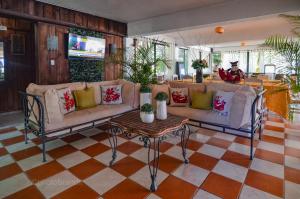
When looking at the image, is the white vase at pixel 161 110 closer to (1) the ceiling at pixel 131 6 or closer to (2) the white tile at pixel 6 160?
(2) the white tile at pixel 6 160

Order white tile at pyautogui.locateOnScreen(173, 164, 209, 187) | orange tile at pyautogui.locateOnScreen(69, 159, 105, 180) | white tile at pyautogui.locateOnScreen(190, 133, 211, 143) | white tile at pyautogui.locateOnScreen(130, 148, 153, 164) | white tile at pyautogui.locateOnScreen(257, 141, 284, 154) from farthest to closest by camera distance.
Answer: white tile at pyautogui.locateOnScreen(190, 133, 211, 143) < white tile at pyautogui.locateOnScreen(257, 141, 284, 154) < white tile at pyautogui.locateOnScreen(130, 148, 153, 164) < orange tile at pyautogui.locateOnScreen(69, 159, 105, 180) < white tile at pyautogui.locateOnScreen(173, 164, 209, 187)

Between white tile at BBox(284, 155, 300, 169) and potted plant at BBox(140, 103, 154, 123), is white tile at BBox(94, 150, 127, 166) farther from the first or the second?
white tile at BBox(284, 155, 300, 169)

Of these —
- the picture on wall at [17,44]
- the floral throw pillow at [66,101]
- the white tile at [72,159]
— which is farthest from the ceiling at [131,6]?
the white tile at [72,159]

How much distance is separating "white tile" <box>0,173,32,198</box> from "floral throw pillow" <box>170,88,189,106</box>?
2.33 meters

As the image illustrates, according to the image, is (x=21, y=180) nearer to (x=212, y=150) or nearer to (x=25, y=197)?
(x=25, y=197)

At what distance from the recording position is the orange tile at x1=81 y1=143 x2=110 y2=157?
2.53 meters

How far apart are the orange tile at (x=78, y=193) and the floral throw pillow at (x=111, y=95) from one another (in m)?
1.88

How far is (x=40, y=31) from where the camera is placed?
161 inches

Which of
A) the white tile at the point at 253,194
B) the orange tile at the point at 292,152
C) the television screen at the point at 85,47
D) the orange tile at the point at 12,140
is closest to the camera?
the white tile at the point at 253,194

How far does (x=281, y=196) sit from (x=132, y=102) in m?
2.55

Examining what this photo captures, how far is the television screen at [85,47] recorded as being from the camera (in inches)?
181

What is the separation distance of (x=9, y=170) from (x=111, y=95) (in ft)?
6.10

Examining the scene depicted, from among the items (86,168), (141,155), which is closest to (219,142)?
(141,155)

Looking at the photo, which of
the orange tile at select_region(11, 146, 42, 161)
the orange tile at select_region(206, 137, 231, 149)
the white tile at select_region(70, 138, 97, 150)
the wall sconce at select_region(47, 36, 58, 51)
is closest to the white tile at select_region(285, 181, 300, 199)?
the orange tile at select_region(206, 137, 231, 149)
